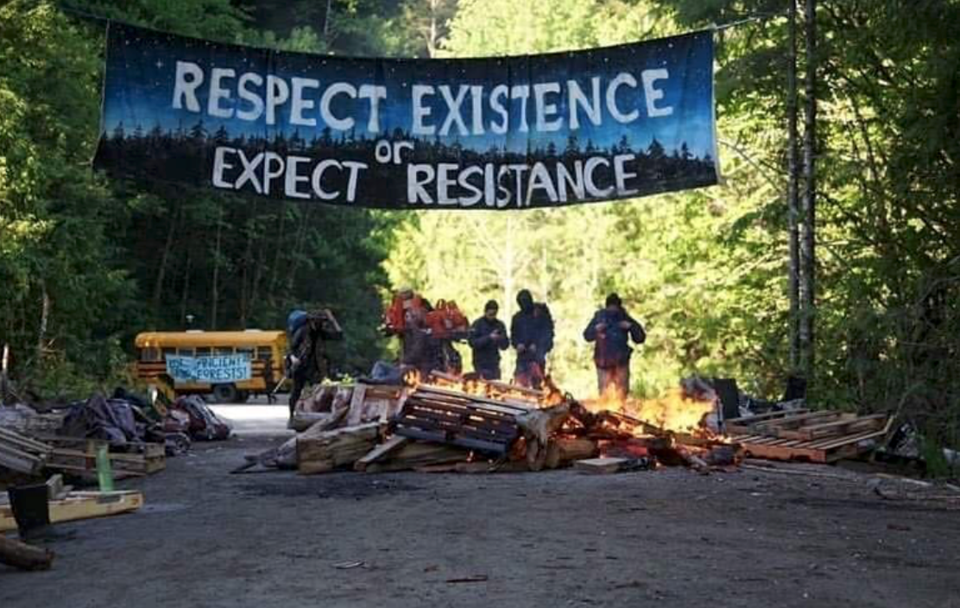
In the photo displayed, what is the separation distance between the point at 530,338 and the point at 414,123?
15.4 ft

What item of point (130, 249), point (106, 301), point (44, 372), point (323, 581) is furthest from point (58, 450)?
point (130, 249)

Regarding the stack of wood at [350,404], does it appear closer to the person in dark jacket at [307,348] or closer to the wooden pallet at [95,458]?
the person in dark jacket at [307,348]

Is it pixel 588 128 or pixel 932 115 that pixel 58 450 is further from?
pixel 932 115

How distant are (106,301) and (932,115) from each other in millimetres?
27653

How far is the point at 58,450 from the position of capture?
1363 cm

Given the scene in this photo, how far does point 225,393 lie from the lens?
121 feet

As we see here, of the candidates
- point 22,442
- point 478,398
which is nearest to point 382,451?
point 478,398

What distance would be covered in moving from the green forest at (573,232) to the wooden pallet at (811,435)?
551 mm

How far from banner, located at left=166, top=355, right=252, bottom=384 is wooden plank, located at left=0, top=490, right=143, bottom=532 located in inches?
998

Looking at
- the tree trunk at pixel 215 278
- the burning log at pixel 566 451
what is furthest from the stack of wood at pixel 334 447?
the tree trunk at pixel 215 278

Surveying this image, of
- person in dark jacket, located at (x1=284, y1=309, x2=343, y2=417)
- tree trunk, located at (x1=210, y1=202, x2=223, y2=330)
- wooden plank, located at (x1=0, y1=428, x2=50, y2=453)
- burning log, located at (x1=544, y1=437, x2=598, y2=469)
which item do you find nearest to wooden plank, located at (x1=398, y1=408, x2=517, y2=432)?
burning log, located at (x1=544, y1=437, x2=598, y2=469)

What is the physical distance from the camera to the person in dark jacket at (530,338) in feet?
65.0

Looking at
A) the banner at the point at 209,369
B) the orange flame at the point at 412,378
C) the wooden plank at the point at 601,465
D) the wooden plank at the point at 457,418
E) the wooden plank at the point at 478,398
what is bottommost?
the wooden plank at the point at 601,465

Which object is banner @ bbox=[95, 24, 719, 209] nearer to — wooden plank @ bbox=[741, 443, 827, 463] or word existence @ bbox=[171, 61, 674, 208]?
word existence @ bbox=[171, 61, 674, 208]
